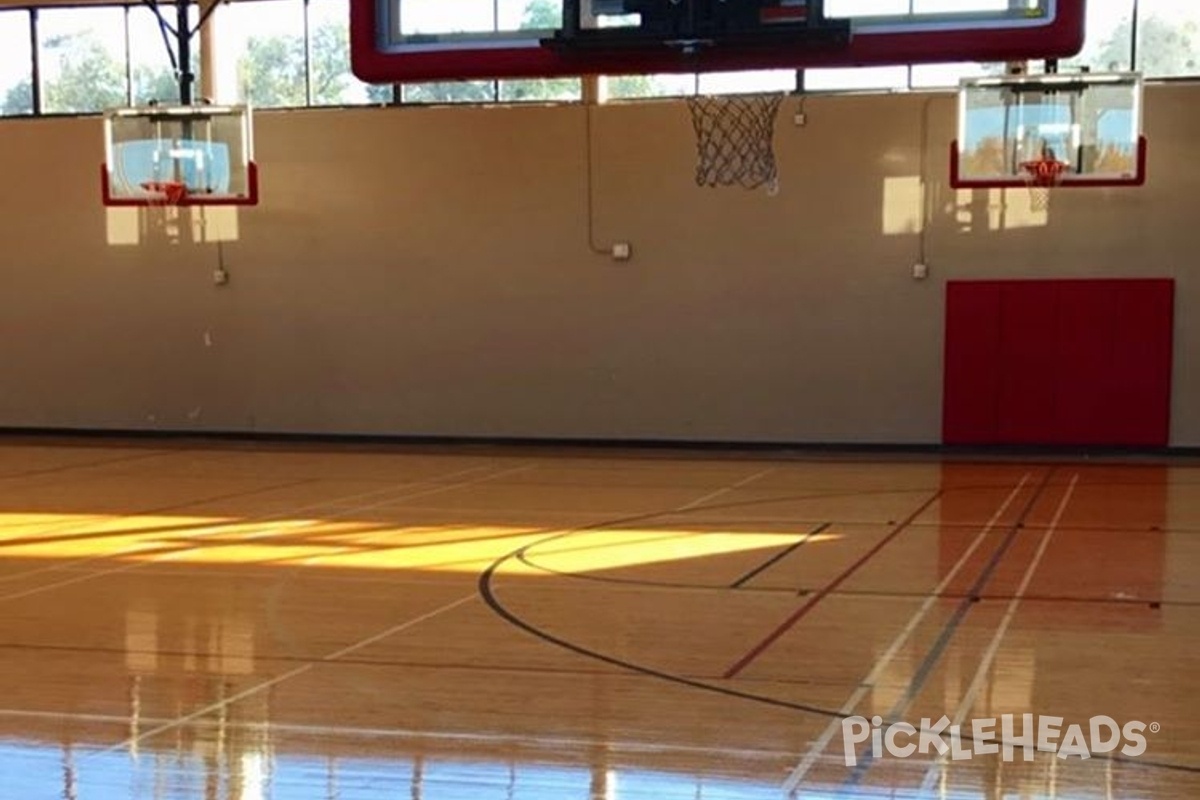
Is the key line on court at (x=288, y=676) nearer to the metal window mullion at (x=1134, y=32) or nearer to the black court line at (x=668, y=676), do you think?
the black court line at (x=668, y=676)

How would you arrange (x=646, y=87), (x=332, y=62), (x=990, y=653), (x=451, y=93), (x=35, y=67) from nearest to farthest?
(x=990, y=653)
(x=646, y=87)
(x=451, y=93)
(x=332, y=62)
(x=35, y=67)

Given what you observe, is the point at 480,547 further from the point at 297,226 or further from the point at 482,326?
the point at 297,226

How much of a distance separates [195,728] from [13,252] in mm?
15374

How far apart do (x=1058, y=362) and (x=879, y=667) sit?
11.0 m

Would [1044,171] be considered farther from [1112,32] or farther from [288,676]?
[288,676]

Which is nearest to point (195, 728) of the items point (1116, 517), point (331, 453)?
point (1116, 517)

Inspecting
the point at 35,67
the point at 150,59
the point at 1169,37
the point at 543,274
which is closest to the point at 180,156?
the point at 543,274

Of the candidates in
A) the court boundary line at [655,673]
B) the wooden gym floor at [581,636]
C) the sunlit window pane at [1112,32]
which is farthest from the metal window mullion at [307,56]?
the court boundary line at [655,673]

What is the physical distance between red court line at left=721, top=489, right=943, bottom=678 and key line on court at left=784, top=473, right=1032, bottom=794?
583 mm

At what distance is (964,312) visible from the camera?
17156 millimetres

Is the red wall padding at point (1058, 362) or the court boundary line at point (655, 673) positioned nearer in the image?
the court boundary line at point (655, 673)

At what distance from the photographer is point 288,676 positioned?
6.93 meters

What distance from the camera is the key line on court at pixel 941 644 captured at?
5467 mm

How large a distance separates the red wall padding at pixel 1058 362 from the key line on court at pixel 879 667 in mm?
5800
